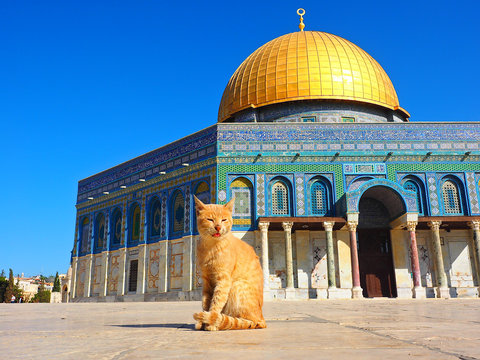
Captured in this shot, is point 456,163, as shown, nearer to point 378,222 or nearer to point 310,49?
point 378,222

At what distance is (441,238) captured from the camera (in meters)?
20.2

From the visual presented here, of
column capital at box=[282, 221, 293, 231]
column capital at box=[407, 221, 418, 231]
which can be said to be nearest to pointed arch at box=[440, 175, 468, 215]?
column capital at box=[407, 221, 418, 231]

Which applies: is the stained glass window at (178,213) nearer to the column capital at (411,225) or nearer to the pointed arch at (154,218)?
the pointed arch at (154,218)

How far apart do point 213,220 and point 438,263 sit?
1751 cm

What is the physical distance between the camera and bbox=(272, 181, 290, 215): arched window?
65.9ft

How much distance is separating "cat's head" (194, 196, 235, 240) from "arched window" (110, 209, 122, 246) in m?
22.3

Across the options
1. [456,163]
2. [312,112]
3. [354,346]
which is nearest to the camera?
[354,346]

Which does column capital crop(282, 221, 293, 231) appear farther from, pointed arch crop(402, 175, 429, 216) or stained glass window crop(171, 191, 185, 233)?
pointed arch crop(402, 175, 429, 216)

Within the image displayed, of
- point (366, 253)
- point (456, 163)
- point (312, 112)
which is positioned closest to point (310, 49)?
point (312, 112)

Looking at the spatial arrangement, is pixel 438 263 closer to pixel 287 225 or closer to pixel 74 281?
pixel 287 225

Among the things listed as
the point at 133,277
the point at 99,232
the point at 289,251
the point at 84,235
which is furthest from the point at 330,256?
the point at 84,235

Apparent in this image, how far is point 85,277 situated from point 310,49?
18.5m

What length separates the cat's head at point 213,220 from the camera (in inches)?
158

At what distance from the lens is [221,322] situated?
11.8 ft
